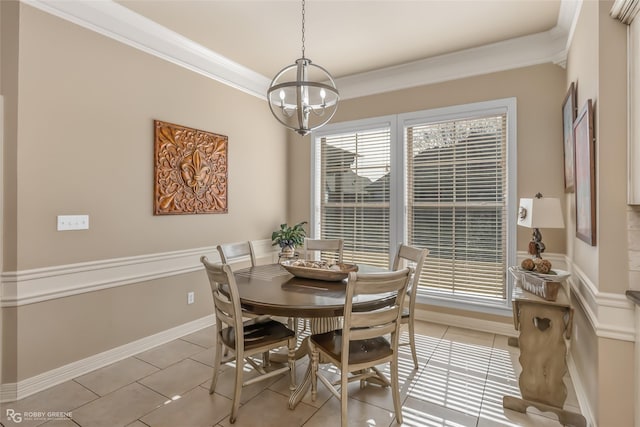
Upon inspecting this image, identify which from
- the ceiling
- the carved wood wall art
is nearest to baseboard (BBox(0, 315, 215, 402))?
the carved wood wall art

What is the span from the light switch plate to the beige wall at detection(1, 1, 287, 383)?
0.15 feet

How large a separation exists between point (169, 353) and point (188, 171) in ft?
5.95

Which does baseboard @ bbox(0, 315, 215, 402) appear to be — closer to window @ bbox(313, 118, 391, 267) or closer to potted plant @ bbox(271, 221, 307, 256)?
potted plant @ bbox(271, 221, 307, 256)

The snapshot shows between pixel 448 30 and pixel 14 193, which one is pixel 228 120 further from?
pixel 448 30

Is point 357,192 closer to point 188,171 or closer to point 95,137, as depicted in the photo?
point 188,171

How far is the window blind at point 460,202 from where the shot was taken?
3613 millimetres

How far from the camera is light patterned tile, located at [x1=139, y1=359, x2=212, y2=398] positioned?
8.07 ft

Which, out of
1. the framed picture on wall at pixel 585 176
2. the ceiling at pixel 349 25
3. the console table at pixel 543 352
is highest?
the ceiling at pixel 349 25

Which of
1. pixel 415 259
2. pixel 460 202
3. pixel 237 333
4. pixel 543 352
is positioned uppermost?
pixel 460 202

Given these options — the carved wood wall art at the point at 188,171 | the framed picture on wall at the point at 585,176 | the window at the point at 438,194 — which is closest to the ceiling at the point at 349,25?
the window at the point at 438,194

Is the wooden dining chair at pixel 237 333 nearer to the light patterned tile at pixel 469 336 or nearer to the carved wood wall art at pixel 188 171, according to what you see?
the carved wood wall art at pixel 188 171

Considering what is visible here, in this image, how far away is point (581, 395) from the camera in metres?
2.27

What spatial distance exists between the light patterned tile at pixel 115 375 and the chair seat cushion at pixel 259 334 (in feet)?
3.12

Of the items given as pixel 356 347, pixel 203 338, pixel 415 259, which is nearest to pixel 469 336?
pixel 415 259
